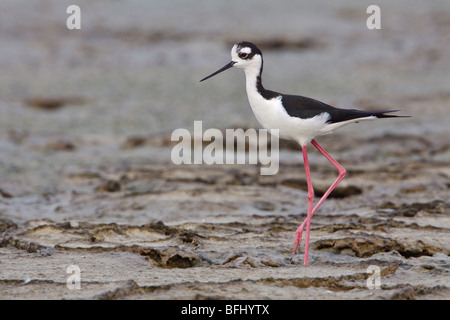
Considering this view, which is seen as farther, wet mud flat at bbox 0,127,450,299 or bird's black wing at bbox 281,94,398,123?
bird's black wing at bbox 281,94,398,123

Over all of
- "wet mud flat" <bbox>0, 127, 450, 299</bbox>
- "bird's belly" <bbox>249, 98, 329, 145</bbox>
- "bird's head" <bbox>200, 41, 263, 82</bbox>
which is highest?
"bird's head" <bbox>200, 41, 263, 82</bbox>

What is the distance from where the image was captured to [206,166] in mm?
7426

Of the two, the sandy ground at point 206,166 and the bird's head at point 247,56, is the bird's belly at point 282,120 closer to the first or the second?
the bird's head at point 247,56

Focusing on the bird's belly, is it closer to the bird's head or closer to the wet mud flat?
the bird's head

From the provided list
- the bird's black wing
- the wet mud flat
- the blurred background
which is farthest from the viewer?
the blurred background

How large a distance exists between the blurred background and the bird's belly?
270cm

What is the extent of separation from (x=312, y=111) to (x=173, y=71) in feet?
23.6

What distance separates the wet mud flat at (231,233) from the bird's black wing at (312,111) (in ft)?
2.63

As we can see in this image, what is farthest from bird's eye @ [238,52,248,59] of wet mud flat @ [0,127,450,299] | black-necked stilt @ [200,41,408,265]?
wet mud flat @ [0,127,450,299]

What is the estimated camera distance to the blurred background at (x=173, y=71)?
28.0 feet

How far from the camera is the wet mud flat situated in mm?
4180

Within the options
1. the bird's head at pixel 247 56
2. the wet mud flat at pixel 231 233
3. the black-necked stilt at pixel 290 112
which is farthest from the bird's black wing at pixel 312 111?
the wet mud flat at pixel 231 233

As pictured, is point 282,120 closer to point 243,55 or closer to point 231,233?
point 243,55
